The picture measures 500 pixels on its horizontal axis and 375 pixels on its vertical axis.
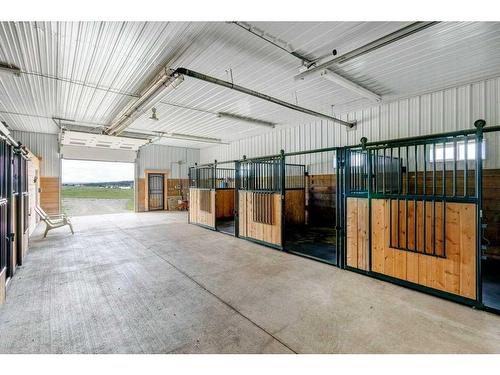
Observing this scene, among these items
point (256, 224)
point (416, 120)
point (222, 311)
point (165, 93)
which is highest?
point (165, 93)

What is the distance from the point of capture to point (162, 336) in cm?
206

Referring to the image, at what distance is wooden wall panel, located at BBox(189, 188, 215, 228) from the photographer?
274 inches

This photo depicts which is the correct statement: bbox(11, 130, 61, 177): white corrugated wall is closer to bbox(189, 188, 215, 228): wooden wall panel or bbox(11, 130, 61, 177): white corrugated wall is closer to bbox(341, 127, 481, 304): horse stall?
bbox(189, 188, 215, 228): wooden wall panel

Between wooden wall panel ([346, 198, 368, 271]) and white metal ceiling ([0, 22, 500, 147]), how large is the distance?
238cm

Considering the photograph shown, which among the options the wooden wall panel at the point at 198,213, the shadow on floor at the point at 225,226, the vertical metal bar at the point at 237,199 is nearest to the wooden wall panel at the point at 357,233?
the vertical metal bar at the point at 237,199

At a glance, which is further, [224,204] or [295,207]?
[224,204]

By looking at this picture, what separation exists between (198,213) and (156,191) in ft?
18.2

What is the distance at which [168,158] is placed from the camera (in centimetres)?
1247

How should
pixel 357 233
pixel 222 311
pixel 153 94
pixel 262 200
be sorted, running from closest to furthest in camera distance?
pixel 222 311, pixel 357 233, pixel 153 94, pixel 262 200

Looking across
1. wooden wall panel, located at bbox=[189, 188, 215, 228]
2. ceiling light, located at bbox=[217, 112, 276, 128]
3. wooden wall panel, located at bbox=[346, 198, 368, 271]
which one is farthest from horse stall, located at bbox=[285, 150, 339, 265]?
wooden wall panel, located at bbox=[346, 198, 368, 271]

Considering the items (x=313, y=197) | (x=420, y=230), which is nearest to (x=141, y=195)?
(x=313, y=197)

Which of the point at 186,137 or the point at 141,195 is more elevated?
the point at 186,137

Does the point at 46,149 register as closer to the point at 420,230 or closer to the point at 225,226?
the point at 225,226
